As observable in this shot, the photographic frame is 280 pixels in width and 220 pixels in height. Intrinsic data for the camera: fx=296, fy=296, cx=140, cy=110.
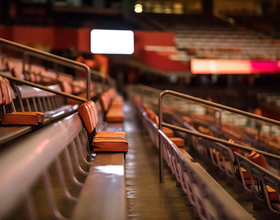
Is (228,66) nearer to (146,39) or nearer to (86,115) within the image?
(146,39)

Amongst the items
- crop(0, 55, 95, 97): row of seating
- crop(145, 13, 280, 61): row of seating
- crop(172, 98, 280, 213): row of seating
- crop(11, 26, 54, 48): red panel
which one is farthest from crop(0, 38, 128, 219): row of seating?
crop(145, 13, 280, 61): row of seating

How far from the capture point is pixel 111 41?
12.0 meters

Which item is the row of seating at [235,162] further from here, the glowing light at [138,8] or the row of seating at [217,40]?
the glowing light at [138,8]

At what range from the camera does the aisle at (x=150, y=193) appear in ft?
6.12

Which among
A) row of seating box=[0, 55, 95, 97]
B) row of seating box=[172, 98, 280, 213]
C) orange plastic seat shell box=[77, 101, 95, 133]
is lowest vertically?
row of seating box=[172, 98, 280, 213]

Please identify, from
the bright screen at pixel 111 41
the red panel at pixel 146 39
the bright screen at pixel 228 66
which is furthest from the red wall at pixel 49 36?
Result: the bright screen at pixel 228 66

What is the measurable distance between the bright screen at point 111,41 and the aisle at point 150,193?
8710 millimetres

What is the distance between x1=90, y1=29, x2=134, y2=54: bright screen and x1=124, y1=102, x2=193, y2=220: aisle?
8710mm

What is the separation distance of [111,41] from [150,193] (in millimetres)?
10418

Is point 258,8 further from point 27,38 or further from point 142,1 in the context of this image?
point 27,38

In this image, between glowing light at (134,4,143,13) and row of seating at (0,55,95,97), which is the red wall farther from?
row of seating at (0,55,95,97)

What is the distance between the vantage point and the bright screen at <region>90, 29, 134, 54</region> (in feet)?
37.7

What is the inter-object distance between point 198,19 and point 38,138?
17.0 meters

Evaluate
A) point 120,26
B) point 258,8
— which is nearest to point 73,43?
point 120,26
